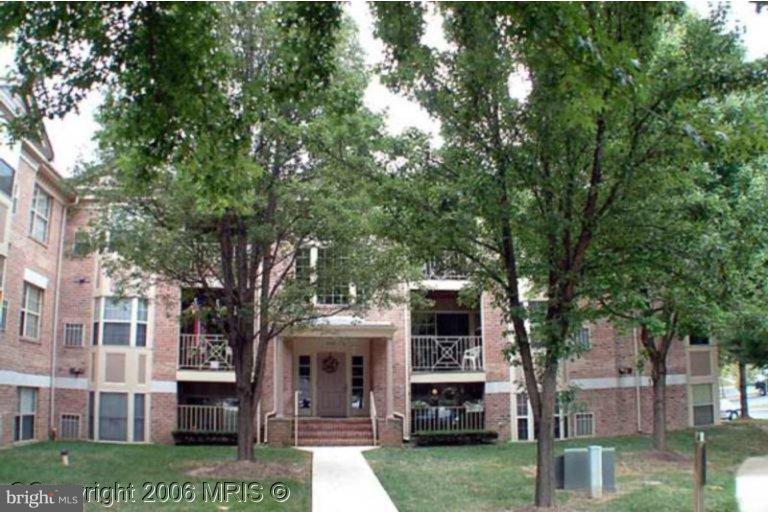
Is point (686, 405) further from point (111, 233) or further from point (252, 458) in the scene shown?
point (111, 233)

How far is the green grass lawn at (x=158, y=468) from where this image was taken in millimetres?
11577

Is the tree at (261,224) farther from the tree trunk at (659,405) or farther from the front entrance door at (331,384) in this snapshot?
the tree trunk at (659,405)

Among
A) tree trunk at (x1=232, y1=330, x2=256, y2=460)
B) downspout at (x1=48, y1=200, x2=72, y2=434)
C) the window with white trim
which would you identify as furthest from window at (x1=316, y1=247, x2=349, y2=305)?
downspout at (x1=48, y1=200, x2=72, y2=434)

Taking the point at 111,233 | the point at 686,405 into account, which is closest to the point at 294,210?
the point at 111,233

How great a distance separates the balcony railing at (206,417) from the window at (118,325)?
2.29 m

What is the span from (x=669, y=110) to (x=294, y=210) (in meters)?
8.05

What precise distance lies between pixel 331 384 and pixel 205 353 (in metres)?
4.12

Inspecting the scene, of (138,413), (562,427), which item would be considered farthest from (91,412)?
(562,427)

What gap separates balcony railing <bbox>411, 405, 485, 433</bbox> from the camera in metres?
21.7

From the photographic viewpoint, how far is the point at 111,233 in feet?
49.1

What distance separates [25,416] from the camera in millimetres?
19656

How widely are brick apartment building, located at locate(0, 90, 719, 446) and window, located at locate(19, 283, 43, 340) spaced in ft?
0.14

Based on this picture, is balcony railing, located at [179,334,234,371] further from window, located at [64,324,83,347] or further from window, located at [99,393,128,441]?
window, located at [64,324,83,347]

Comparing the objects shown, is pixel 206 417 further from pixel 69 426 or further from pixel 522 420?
pixel 522 420
